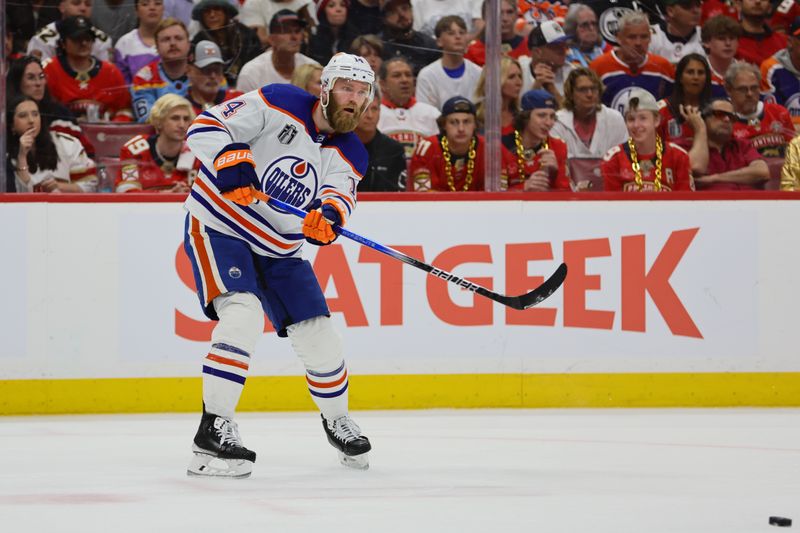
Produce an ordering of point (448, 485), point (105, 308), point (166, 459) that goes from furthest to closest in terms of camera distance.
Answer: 1. point (105, 308)
2. point (166, 459)
3. point (448, 485)

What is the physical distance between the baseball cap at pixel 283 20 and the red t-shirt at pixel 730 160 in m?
1.92

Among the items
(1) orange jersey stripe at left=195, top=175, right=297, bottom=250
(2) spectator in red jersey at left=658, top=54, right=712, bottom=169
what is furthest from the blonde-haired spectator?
(1) orange jersey stripe at left=195, top=175, right=297, bottom=250

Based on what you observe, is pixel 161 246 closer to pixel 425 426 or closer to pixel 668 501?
pixel 425 426

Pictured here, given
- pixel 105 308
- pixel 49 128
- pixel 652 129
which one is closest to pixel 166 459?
pixel 105 308

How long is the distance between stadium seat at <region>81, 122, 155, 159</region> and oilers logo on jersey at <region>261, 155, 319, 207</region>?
6.27ft

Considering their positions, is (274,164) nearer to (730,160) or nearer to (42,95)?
(42,95)

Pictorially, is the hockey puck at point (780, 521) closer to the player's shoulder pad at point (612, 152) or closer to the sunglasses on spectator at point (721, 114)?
the player's shoulder pad at point (612, 152)

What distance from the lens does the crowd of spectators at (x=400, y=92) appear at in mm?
5402

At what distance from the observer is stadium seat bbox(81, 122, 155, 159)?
5.38m

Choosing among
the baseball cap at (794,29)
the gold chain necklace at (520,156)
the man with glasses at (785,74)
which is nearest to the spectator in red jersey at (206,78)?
the gold chain necklace at (520,156)

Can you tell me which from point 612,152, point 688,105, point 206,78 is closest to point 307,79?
point 206,78

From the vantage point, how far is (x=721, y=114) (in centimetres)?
591

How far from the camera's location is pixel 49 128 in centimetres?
534

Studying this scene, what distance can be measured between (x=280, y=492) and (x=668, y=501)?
969mm
